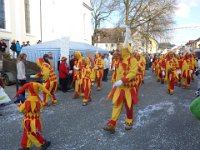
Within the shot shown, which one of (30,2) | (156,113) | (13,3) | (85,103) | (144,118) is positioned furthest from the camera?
(30,2)

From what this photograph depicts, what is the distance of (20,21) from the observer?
23.6 meters

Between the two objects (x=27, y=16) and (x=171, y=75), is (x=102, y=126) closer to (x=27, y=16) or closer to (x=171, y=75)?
(x=171, y=75)

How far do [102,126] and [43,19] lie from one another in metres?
22.4

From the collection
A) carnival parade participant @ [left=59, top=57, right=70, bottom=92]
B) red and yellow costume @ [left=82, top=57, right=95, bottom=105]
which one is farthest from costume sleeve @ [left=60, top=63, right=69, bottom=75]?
red and yellow costume @ [left=82, top=57, right=95, bottom=105]

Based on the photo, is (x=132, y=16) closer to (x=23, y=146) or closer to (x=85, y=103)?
(x=85, y=103)

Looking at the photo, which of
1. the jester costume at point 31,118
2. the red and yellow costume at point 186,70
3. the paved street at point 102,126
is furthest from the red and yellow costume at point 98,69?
the jester costume at point 31,118

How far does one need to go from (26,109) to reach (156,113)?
431cm

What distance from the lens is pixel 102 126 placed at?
6.82m

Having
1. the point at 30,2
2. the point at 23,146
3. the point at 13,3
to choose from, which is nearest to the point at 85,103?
the point at 23,146

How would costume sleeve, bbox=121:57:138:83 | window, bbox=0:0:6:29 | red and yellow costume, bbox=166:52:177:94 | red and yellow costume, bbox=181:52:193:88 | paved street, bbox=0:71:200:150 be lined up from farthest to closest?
window, bbox=0:0:6:29
red and yellow costume, bbox=181:52:193:88
red and yellow costume, bbox=166:52:177:94
costume sleeve, bbox=121:57:138:83
paved street, bbox=0:71:200:150

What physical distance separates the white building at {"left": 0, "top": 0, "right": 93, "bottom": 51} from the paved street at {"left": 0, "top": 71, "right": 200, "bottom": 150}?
1439cm

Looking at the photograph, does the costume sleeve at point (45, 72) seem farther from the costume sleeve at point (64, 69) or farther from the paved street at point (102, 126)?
the costume sleeve at point (64, 69)

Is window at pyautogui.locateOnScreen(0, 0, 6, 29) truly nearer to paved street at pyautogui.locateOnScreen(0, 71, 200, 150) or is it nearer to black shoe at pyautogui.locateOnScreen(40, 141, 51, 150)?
paved street at pyautogui.locateOnScreen(0, 71, 200, 150)

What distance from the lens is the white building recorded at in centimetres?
2218
